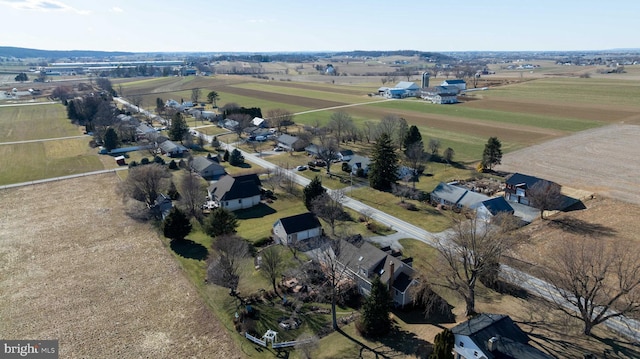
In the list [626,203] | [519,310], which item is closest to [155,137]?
[519,310]

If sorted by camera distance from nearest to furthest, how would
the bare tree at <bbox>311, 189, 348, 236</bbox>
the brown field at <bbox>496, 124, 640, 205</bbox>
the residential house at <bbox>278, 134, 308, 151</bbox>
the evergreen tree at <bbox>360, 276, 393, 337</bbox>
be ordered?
A: the evergreen tree at <bbox>360, 276, 393, 337</bbox> < the bare tree at <bbox>311, 189, 348, 236</bbox> < the brown field at <bbox>496, 124, 640, 205</bbox> < the residential house at <bbox>278, 134, 308, 151</bbox>

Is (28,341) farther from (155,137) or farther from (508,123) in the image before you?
(508,123)

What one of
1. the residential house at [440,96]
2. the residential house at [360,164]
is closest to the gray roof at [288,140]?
the residential house at [360,164]

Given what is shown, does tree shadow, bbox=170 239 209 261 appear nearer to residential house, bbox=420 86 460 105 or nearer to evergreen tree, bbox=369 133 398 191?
evergreen tree, bbox=369 133 398 191

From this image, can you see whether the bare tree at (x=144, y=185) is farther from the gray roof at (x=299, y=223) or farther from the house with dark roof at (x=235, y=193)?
the gray roof at (x=299, y=223)

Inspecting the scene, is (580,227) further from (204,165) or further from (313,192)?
(204,165)

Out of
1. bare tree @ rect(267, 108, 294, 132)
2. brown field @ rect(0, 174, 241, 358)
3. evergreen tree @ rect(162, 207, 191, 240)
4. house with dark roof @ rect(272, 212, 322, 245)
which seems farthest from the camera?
bare tree @ rect(267, 108, 294, 132)

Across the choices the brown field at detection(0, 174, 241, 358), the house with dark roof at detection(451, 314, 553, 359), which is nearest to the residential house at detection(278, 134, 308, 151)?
the brown field at detection(0, 174, 241, 358)
